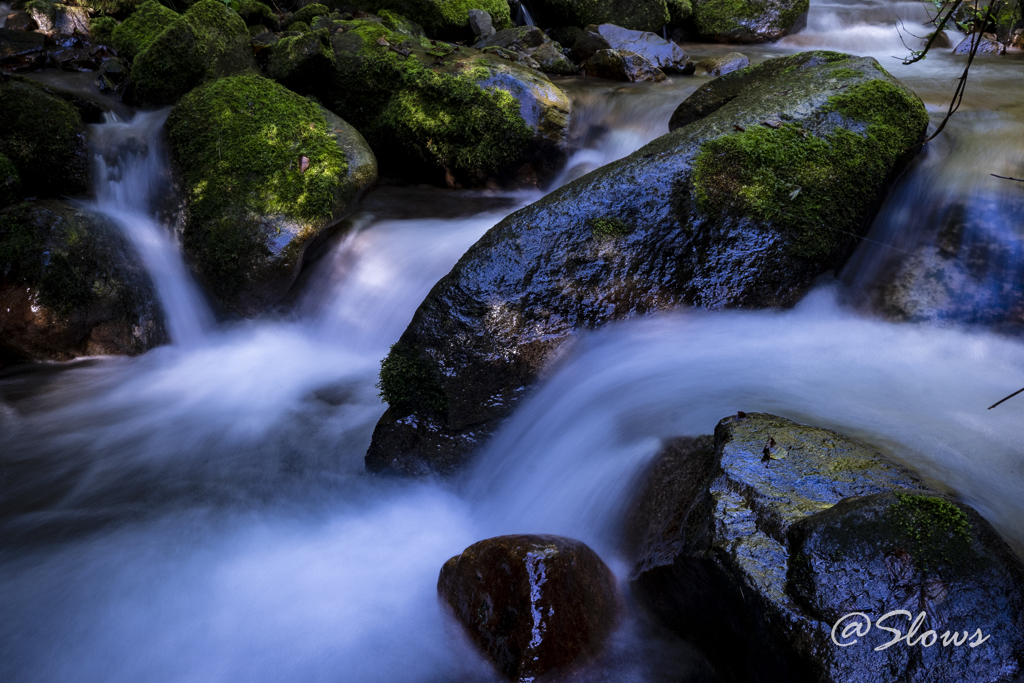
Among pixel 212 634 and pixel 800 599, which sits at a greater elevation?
pixel 800 599

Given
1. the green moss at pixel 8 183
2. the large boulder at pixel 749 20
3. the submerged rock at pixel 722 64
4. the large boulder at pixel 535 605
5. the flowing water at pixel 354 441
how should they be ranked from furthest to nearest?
the large boulder at pixel 749 20 < the submerged rock at pixel 722 64 < the green moss at pixel 8 183 < the flowing water at pixel 354 441 < the large boulder at pixel 535 605

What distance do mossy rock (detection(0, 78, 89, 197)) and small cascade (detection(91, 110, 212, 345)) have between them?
0.46 feet

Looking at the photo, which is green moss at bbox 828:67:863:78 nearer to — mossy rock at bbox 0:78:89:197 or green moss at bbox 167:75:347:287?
green moss at bbox 167:75:347:287

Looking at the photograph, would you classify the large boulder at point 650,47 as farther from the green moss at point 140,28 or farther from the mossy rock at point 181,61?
the green moss at point 140,28

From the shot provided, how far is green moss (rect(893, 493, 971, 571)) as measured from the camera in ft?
6.54

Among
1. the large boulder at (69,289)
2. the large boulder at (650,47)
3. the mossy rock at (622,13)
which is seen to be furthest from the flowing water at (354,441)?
the mossy rock at (622,13)

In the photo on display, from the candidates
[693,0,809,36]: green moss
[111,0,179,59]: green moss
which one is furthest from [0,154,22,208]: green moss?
[693,0,809,36]: green moss

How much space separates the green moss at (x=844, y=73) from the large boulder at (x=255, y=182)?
12.4 feet

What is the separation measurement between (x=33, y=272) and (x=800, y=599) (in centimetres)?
553

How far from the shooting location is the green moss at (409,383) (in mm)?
3604

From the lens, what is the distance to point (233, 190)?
5.34 metres

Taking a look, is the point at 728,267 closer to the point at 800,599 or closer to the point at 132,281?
the point at 800,599

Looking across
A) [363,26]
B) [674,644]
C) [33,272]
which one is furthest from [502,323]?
[363,26]

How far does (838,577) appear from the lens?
199cm
